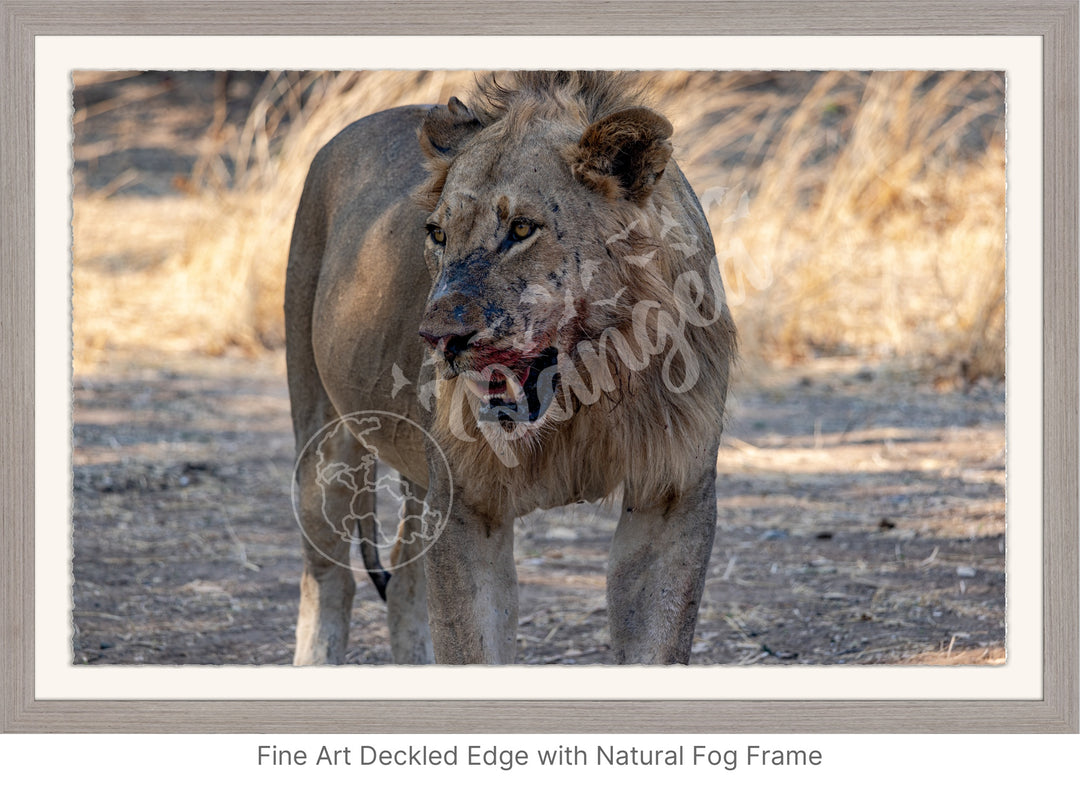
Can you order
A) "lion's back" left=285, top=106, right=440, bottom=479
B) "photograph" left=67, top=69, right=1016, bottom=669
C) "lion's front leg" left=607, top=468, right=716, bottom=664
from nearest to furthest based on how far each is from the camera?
"photograph" left=67, top=69, right=1016, bottom=669 < "lion's front leg" left=607, top=468, right=716, bottom=664 < "lion's back" left=285, top=106, right=440, bottom=479

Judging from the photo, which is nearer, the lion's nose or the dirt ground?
the lion's nose

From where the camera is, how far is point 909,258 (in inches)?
374

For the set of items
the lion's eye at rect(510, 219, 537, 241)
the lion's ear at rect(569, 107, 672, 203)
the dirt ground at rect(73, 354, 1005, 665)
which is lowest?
the dirt ground at rect(73, 354, 1005, 665)

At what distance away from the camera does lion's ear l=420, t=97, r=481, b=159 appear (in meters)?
3.58

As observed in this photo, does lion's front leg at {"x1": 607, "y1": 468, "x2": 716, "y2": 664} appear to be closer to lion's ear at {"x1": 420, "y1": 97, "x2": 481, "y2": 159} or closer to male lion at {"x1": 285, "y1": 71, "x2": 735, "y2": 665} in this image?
male lion at {"x1": 285, "y1": 71, "x2": 735, "y2": 665}

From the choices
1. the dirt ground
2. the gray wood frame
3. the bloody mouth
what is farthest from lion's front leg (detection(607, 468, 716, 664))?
the dirt ground

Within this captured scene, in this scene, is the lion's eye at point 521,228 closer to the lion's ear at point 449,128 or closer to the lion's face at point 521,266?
the lion's face at point 521,266

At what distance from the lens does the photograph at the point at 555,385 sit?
10.9 feet

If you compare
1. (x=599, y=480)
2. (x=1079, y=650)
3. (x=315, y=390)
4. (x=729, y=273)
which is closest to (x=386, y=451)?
(x=315, y=390)

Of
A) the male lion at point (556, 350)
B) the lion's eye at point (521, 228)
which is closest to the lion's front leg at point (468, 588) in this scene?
the male lion at point (556, 350)

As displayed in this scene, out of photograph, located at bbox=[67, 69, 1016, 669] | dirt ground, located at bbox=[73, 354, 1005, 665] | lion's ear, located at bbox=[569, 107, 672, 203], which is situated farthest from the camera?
dirt ground, located at bbox=[73, 354, 1005, 665]
